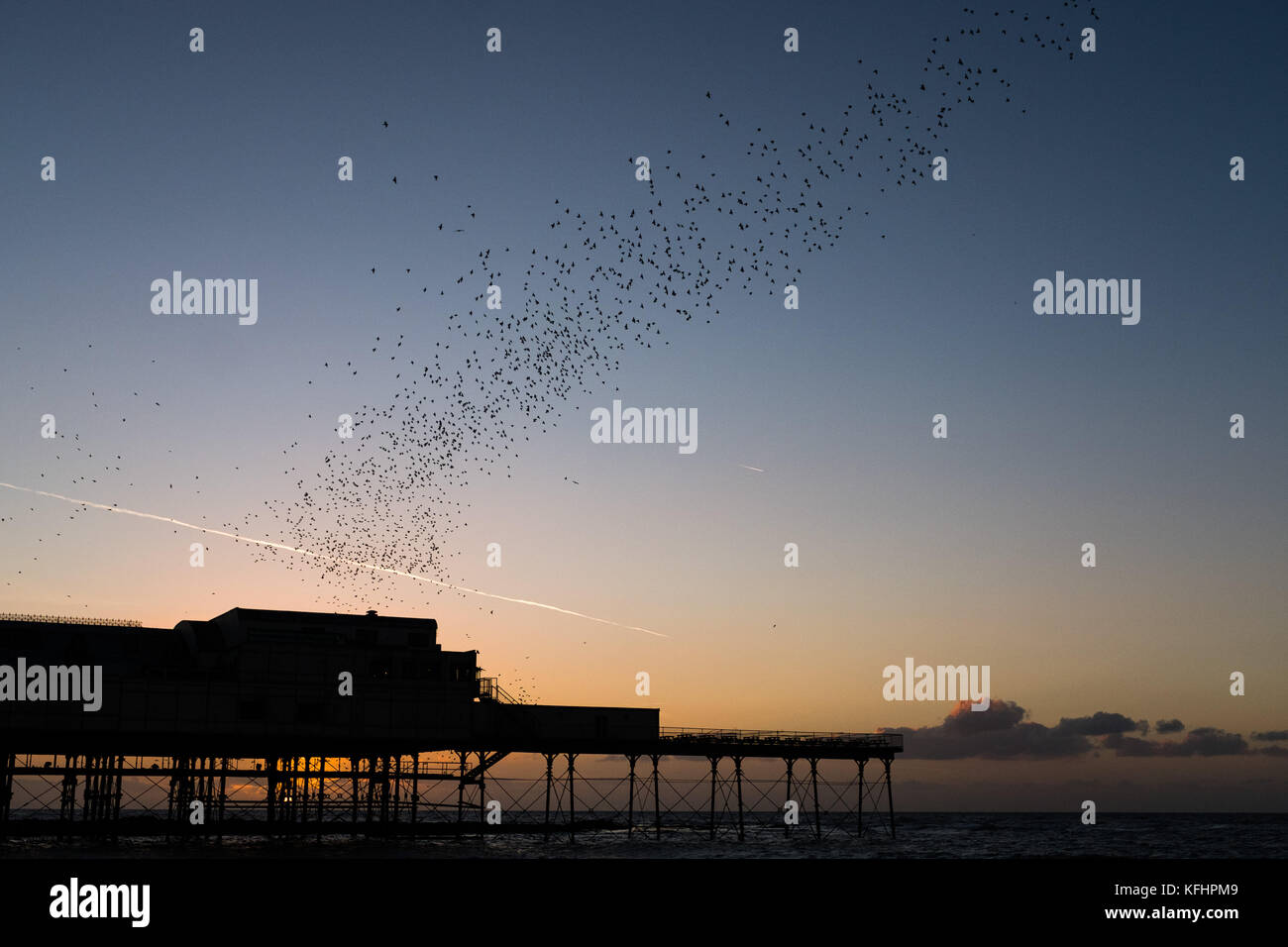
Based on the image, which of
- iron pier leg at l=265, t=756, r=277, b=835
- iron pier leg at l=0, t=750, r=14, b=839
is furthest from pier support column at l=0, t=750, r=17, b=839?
iron pier leg at l=265, t=756, r=277, b=835

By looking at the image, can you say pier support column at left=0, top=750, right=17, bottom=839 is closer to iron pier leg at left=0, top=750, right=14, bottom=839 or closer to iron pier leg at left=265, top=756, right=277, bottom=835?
iron pier leg at left=0, top=750, right=14, bottom=839

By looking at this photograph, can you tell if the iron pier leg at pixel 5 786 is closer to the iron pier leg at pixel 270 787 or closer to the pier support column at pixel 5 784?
the pier support column at pixel 5 784

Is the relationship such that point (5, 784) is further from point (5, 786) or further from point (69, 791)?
point (69, 791)

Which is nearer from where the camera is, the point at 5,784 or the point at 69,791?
the point at 5,784

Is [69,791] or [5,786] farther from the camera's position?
[69,791]

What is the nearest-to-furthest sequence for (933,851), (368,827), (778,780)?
(368,827), (778,780), (933,851)

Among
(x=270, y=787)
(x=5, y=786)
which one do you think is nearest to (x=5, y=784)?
(x=5, y=786)

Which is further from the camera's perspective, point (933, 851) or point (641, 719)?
point (933, 851)

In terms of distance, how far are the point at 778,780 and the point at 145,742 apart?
127ft

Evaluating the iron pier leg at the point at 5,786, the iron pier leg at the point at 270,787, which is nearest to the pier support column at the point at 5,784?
the iron pier leg at the point at 5,786

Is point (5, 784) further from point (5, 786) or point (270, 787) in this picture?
point (270, 787)

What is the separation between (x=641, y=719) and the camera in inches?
2849

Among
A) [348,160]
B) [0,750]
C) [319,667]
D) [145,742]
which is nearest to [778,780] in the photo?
[319,667]
